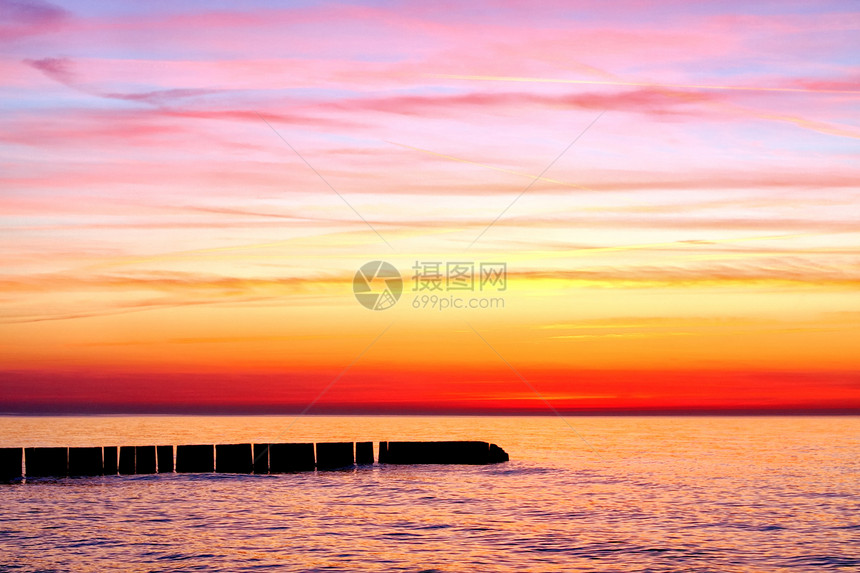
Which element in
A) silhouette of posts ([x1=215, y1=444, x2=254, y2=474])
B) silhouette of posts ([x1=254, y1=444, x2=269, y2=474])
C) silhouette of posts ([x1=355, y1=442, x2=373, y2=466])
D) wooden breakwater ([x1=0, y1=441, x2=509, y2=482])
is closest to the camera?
wooden breakwater ([x1=0, y1=441, x2=509, y2=482])

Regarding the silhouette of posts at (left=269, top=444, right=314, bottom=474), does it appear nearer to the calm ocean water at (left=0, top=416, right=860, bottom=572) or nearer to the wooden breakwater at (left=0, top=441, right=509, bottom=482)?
the wooden breakwater at (left=0, top=441, right=509, bottom=482)

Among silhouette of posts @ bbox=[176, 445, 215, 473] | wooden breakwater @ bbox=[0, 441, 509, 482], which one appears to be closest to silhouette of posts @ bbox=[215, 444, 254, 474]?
wooden breakwater @ bbox=[0, 441, 509, 482]

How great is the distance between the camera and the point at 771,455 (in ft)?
212

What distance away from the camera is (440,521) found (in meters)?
31.8

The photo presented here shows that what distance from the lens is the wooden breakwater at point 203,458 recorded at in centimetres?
4225

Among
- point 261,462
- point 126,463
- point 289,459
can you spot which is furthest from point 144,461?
point 289,459

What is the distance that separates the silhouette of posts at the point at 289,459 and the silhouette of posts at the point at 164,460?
4.87m

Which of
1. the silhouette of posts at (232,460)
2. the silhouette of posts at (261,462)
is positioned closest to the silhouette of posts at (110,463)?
the silhouette of posts at (232,460)

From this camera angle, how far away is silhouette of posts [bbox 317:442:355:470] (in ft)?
152

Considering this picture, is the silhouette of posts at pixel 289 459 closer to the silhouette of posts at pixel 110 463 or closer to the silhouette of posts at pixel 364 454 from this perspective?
the silhouette of posts at pixel 364 454

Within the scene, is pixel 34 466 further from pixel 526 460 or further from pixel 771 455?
pixel 771 455

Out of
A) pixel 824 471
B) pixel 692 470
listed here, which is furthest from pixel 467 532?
pixel 824 471

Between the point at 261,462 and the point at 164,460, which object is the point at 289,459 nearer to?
the point at 261,462

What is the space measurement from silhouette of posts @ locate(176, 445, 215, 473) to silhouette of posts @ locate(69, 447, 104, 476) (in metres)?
3.58
